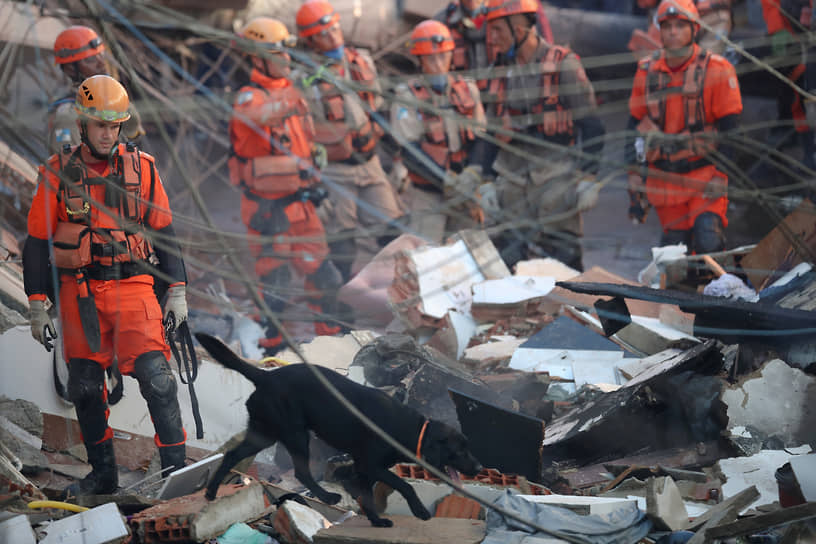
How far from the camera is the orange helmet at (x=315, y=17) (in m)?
7.82

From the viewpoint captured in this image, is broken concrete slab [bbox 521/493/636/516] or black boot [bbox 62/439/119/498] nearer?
broken concrete slab [bbox 521/493/636/516]

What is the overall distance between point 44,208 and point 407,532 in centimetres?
220

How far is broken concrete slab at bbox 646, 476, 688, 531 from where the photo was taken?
3.72 metres

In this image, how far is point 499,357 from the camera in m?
6.29

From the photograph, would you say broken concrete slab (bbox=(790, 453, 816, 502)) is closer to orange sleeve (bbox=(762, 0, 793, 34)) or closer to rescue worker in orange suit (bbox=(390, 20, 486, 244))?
rescue worker in orange suit (bbox=(390, 20, 486, 244))

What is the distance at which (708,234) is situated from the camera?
717cm

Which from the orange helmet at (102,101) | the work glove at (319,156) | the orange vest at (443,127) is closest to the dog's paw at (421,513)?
the orange helmet at (102,101)

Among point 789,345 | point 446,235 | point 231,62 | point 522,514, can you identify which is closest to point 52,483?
point 522,514

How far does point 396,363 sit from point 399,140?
3.17 meters

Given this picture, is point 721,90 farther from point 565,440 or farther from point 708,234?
point 565,440

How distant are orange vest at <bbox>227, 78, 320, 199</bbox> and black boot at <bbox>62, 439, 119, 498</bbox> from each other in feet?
10.7

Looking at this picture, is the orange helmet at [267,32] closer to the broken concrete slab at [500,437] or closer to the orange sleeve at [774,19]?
the broken concrete slab at [500,437]

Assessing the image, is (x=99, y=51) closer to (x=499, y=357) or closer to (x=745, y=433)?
(x=499, y=357)

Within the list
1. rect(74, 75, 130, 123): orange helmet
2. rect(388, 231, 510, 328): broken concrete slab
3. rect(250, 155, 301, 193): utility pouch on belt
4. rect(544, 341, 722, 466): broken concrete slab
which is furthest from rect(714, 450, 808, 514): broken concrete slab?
rect(250, 155, 301, 193): utility pouch on belt
